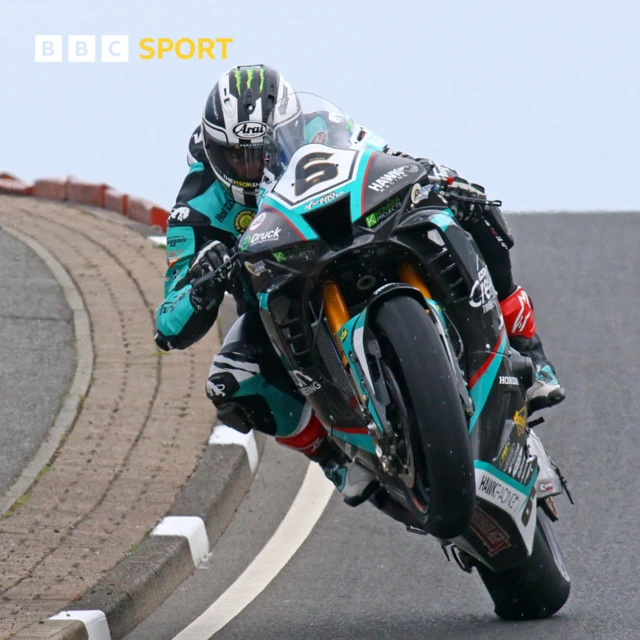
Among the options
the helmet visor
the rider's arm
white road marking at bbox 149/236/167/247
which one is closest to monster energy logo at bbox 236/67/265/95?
the helmet visor

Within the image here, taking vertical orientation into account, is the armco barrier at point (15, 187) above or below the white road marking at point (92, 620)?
above

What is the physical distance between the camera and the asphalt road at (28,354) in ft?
23.9

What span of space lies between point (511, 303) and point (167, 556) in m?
1.87

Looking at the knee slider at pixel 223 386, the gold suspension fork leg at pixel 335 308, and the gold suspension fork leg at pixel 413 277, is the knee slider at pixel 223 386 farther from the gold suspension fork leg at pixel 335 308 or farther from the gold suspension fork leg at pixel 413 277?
the gold suspension fork leg at pixel 413 277

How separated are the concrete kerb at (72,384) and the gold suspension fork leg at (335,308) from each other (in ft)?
8.35

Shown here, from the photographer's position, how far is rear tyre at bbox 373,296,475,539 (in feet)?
13.2

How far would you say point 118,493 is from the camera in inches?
255

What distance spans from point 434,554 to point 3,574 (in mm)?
1879

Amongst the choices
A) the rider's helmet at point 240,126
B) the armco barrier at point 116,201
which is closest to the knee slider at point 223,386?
the rider's helmet at point 240,126

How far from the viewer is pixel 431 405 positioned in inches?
159

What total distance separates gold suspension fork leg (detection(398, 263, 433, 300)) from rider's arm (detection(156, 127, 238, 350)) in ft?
2.65

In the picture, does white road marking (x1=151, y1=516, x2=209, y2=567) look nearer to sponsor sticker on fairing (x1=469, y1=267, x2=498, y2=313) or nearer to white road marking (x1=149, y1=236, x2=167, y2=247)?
sponsor sticker on fairing (x1=469, y1=267, x2=498, y2=313)

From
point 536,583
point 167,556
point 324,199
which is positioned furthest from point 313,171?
point 167,556

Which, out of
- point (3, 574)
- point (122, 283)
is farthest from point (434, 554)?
point (122, 283)
